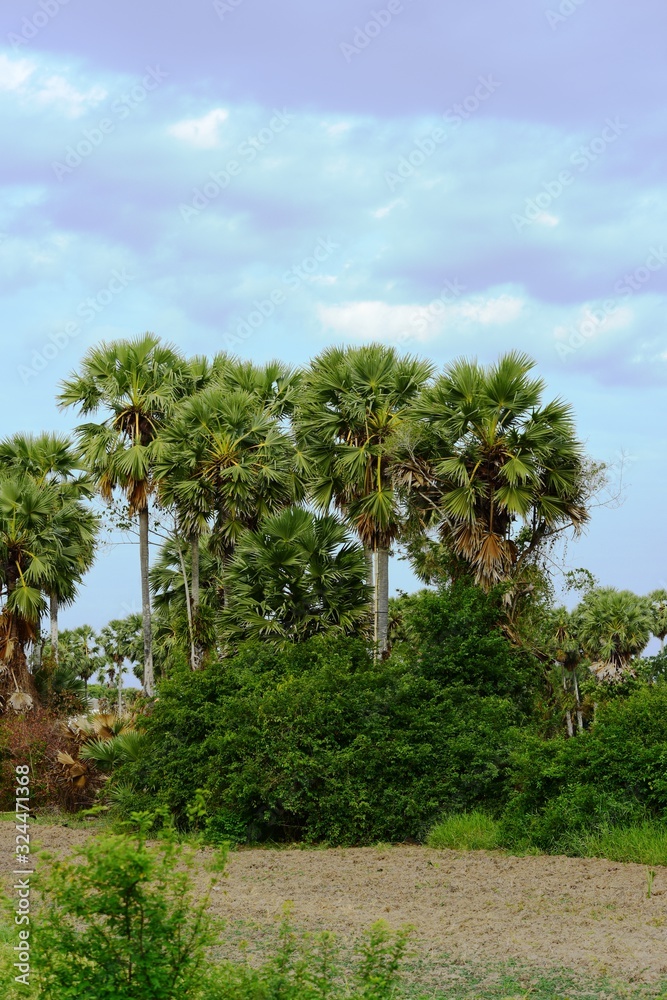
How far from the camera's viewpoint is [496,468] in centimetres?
1969

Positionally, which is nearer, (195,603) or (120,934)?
(120,934)

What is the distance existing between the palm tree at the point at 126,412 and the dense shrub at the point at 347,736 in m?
11.4

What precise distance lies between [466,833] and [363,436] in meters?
11.7

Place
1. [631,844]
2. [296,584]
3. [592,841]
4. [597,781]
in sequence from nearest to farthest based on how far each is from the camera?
[631,844]
[592,841]
[597,781]
[296,584]

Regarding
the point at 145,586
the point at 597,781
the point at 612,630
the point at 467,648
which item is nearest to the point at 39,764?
the point at 145,586

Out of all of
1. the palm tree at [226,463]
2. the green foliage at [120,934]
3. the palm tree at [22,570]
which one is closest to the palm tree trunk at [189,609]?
the palm tree at [226,463]

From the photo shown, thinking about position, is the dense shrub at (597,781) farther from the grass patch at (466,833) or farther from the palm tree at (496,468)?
the palm tree at (496,468)

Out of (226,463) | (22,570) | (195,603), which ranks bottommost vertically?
(195,603)

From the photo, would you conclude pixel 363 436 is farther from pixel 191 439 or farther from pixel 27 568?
pixel 27 568

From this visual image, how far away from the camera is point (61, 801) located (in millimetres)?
22000

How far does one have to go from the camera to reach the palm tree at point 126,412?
94.8ft

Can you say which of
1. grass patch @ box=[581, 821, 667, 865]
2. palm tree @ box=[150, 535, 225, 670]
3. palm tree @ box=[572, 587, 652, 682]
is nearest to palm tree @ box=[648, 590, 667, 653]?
palm tree @ box=[572, 587, 652, 682]

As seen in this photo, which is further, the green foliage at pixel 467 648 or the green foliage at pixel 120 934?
the green foliage at pixel 467 648

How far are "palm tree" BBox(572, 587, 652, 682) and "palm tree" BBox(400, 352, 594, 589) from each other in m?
22.3
